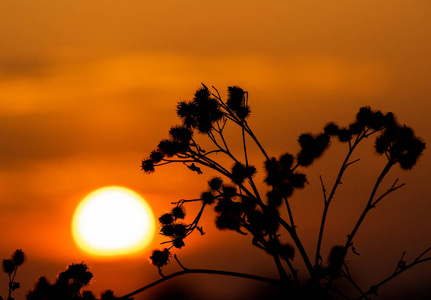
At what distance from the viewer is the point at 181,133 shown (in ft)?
36.5

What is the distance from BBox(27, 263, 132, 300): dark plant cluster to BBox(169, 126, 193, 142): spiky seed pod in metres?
1.89

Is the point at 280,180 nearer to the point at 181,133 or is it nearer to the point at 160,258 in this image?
the point at 181,133

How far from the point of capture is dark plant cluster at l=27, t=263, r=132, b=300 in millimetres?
9938

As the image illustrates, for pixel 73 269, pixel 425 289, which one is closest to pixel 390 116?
pixel 73 269

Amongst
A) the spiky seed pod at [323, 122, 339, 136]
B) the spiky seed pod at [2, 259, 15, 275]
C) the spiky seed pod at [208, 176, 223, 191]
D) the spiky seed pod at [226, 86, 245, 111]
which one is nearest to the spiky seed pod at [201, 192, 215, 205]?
the spiky seed pod at [208, 176, 223, 191]

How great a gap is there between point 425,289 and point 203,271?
79264 mm

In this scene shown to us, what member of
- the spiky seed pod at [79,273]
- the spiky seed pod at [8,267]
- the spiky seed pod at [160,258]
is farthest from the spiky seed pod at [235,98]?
the spiky seed pod at [8,267]

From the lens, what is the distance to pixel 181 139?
11.1 metres

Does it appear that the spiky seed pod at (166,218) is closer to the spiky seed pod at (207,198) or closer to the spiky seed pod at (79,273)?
the spiky seed pod at (207,198)

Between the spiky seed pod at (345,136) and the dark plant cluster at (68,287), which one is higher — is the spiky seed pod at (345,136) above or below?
above

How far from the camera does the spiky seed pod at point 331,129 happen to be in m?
11.6

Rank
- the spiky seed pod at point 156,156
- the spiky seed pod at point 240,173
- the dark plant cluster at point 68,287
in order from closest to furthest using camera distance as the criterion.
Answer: the dark plant cluster at point 68,287 < the spiky seed pod at point 240,173 < the spiky seed pod at point 156,156

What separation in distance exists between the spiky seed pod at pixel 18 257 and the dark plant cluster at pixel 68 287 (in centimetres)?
81

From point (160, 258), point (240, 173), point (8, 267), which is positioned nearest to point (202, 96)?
point (240, 173)
